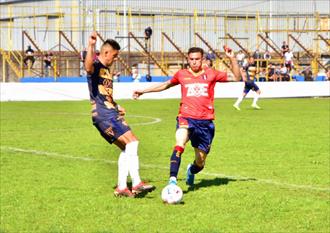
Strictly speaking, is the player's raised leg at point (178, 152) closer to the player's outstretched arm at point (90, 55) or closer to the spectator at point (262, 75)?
the player's outstretched arm at point (90, 55)

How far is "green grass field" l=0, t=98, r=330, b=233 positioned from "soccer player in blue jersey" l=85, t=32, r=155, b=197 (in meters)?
0.27

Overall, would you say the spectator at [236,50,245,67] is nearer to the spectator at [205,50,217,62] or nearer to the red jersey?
the spectator at [205,50,217,62]

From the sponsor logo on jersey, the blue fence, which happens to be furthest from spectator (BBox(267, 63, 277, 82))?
the sponsor logo on jersey

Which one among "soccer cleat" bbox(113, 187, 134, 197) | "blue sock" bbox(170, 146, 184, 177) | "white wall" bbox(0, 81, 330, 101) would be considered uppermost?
"blue sock" bbox(170, 146, 184, 177)

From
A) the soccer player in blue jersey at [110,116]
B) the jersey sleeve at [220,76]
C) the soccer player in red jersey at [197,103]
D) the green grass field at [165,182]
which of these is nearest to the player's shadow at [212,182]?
the green grass field at [165,182]

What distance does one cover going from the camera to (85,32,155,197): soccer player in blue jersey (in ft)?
38.7

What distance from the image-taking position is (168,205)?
35.9 ft

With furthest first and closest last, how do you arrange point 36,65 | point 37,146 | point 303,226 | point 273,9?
1. point 273,9
2. point 36,65
3. point 37,146
4. point 303,226

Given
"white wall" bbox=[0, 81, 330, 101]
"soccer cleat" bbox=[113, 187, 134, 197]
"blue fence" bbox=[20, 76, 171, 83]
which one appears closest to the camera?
"soccer cleat" bbox=[113, 187, 134, 197]

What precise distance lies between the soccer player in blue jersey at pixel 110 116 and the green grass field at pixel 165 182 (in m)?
0.27

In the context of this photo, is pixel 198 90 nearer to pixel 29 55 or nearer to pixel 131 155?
pixel 131 155

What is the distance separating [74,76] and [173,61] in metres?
7.11

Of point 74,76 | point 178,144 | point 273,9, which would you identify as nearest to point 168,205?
point 178,144

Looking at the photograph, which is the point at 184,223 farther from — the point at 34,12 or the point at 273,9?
the point at 273,9
